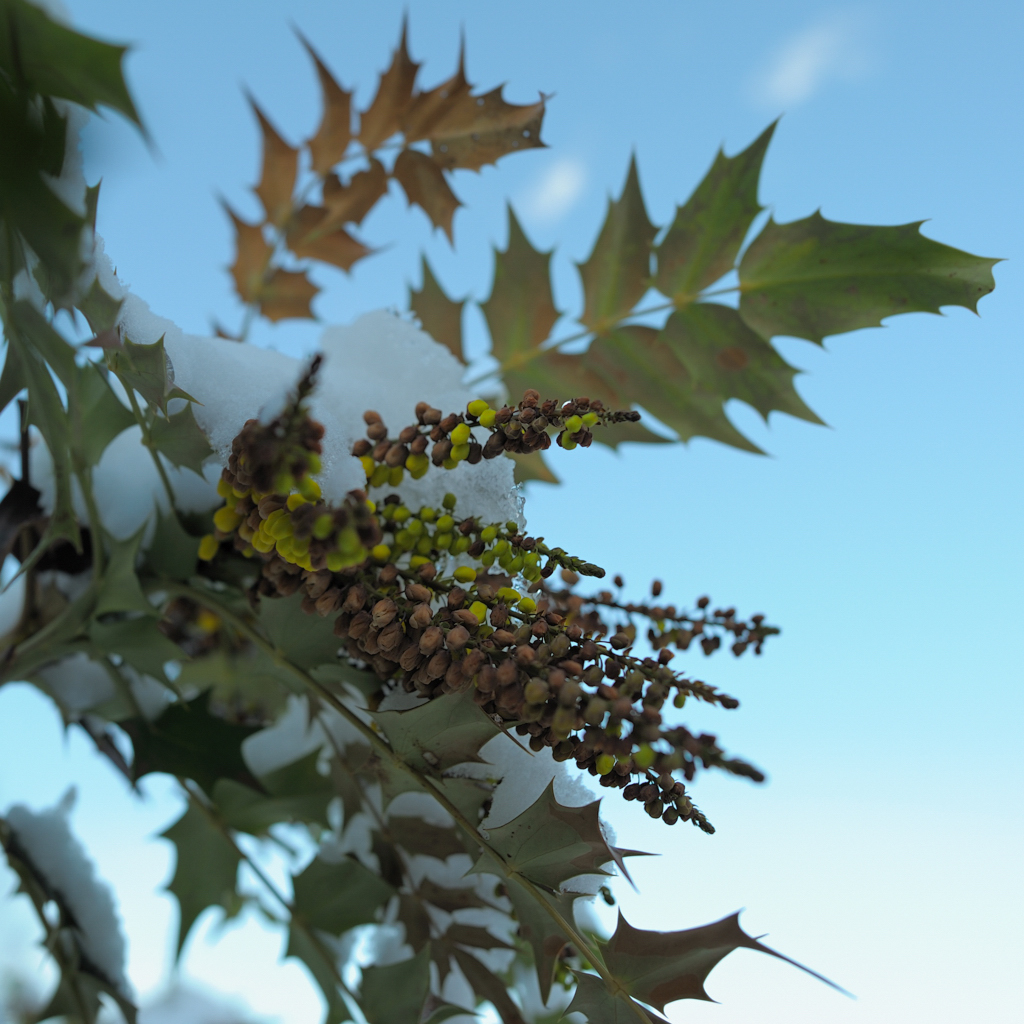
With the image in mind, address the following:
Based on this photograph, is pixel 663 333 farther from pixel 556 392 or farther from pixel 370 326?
pixel 370 326

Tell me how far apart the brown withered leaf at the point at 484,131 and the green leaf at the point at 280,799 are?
Result: 55 centimetres

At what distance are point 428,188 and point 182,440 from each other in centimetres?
44

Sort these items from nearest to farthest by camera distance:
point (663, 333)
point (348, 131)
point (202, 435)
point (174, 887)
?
point (202, 435)
point (174, 887)
point (663, 333)
point (348, 131)

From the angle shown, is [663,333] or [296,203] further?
[296,203]

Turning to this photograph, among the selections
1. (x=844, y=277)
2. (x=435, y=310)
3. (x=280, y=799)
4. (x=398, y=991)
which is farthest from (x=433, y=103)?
(x=398, y=991)

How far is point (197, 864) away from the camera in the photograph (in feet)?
2.05

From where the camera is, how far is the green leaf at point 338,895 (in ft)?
1.87

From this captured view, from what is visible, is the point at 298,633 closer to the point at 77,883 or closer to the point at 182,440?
the point at 182,440

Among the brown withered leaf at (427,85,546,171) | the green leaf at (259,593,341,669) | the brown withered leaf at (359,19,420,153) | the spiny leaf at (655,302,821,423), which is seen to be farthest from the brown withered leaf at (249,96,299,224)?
the green leaf at (259,593,341,669)

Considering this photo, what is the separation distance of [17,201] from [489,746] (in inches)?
14.8

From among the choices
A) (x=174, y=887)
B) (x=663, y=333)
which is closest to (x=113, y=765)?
(x=174, y=887)

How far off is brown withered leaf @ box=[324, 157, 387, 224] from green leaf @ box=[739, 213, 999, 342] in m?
0.39

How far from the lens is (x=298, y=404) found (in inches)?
10.9

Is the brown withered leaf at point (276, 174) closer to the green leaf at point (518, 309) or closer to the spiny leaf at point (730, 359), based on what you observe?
the green leaf at point (518, 309)
